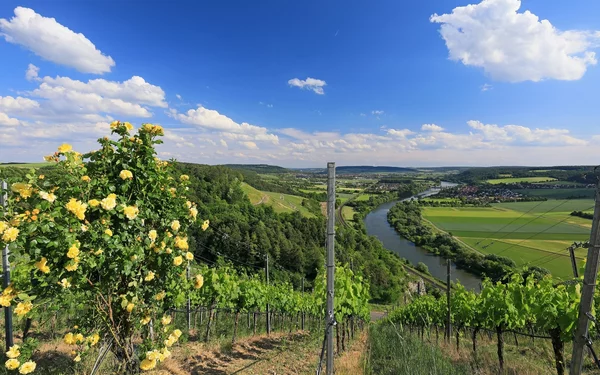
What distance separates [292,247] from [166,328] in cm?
5031

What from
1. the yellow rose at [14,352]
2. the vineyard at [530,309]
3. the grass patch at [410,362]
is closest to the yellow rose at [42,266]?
the yellow rose at [14,352]

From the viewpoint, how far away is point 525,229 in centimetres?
5378

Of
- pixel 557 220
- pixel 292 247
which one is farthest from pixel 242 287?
pixel 557 220

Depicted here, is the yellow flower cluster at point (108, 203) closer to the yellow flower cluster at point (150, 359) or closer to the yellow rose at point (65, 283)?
the yellow rose at point (65, 283)

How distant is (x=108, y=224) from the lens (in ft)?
7.55

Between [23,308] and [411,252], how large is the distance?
62.0 meters

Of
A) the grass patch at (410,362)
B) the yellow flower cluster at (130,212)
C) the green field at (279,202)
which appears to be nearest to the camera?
the yellow flower cluster at (130,212)

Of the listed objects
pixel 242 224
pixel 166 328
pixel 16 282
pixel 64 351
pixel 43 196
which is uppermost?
pixel 43 196

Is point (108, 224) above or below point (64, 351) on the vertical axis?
above

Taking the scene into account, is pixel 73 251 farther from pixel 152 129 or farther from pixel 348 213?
pixel 348 213

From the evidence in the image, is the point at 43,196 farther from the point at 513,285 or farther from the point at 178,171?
the point at 513,285

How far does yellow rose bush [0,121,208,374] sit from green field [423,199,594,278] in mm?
41528

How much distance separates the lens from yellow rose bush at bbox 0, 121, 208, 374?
2010 mm

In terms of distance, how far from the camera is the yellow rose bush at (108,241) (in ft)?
6.59
